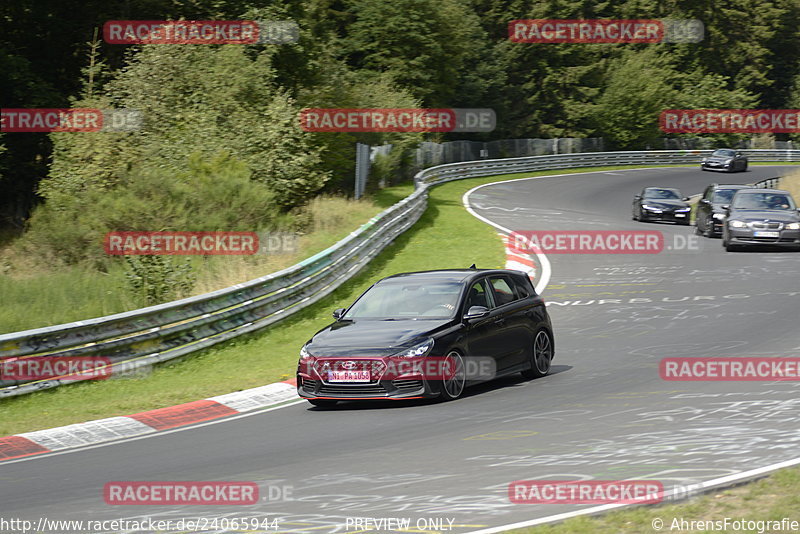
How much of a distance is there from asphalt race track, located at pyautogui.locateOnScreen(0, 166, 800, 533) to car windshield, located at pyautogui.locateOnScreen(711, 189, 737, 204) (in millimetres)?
13840

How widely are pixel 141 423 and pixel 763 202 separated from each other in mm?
20492

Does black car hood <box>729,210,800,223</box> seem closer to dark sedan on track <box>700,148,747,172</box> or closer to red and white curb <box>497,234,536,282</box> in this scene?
red and white curb <box>497,234,536,282</box>

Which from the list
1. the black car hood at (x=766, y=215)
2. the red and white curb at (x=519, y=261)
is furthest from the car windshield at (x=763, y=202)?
the red and white curb at (x=519, y=261)

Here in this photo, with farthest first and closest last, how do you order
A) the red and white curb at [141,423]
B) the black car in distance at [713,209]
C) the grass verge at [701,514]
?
the black car in distance at [713,209] → the red and white curb at [141,423] → the grass verge at [701,514]

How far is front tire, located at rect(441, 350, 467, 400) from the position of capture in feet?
38.4

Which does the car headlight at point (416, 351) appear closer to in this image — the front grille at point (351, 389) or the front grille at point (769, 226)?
the front grille at point (351, 389)

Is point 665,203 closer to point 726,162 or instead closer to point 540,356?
point 540,356

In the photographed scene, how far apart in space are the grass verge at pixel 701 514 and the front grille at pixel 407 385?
4908 mm

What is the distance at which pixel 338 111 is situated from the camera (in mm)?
38594

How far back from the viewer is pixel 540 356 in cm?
1341

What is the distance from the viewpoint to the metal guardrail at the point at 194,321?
45.7 ft

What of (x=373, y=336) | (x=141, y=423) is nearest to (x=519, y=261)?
(x=373, y=336)

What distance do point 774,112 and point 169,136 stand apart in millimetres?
79396

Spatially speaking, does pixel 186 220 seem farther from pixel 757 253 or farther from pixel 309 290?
pixel 757 253
